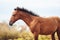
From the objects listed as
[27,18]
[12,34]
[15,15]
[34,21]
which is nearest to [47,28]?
[34,21]

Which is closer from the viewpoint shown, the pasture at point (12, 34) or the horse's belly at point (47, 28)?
the horse's belly at point (47, 28)

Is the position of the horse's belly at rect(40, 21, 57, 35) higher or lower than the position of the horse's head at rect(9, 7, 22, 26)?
lower

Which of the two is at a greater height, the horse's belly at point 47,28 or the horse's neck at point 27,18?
the horse's neck at point 27,18

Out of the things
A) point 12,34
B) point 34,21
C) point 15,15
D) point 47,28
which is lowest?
point 12,34

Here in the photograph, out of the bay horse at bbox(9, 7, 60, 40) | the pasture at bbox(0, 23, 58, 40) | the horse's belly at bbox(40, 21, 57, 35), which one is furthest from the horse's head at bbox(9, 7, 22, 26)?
the pasture at bbox(0, 23, 58, 40)

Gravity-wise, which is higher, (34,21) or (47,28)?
(34,21)

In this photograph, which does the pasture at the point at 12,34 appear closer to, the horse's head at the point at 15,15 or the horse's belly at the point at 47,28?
the horse's belly at the point at 47,28

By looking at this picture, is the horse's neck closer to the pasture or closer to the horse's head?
the horse's head

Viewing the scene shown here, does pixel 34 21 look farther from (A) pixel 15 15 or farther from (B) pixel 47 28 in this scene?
(A) pixel 15 15

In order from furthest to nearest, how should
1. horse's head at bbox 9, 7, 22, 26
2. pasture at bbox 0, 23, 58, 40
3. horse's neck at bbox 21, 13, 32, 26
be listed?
pasture at bbox 0, 23, 58, 40, horse's neck at bbox 21, 13, 32, 26, horse's head at bbox 9, 7, 22, 26

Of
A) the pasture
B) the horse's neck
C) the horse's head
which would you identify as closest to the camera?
the horse's head

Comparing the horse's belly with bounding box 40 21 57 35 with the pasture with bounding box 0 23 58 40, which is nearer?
the horse's belly with bounding box 40 21 57 35

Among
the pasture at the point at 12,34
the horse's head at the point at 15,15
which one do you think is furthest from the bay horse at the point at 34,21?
the pasture at the point at 12,34

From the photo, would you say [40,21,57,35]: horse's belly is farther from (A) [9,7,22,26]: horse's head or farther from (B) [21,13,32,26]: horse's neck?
(A) [9,7,22,26]: horse's head
